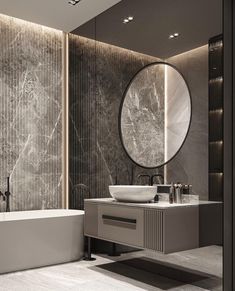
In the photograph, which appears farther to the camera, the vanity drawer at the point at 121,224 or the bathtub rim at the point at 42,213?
the bathtub rim at the point at 42,213

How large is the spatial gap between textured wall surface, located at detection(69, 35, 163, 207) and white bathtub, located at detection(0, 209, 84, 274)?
0.54m

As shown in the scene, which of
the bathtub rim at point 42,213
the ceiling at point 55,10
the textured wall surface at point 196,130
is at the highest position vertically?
the ceiling at point 55,10

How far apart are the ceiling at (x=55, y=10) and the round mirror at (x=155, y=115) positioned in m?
0.96

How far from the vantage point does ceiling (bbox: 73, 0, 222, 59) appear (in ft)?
9.79

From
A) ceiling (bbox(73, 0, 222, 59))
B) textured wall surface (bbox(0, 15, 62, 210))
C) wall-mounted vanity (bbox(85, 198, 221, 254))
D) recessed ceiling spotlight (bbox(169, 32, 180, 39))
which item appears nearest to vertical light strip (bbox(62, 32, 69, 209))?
textured wall surface (bbox(0, 15, 62, 210))

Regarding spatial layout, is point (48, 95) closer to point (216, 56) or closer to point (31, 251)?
point (31, 251)

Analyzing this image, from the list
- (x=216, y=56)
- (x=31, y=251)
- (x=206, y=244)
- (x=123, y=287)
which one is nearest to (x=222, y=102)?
(x=216, y=56)

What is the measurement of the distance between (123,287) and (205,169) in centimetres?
120

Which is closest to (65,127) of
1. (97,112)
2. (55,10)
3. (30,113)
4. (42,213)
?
(30,113)

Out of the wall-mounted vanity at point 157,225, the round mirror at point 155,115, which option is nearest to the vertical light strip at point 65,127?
the round mirror at point 155,115

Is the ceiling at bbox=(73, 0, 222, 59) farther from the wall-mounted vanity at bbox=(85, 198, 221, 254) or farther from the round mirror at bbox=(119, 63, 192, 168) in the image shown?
the wall-mounted vanity at bbox=(85, 198, 221, 254)

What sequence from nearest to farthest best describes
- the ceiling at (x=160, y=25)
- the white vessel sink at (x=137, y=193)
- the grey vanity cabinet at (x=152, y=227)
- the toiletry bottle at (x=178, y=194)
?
the grey vanity cabinet at (x=152, y=227) → the ceiling at (x=160, y=25) → the toiletry bottle at (x=178, y=194) → the white vessel sink at (x=137, y=193)

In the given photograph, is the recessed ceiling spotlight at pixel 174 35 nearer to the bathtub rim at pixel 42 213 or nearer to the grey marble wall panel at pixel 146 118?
the grey marble wall panel at pixel 146 118

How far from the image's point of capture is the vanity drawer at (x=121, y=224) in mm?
3141
